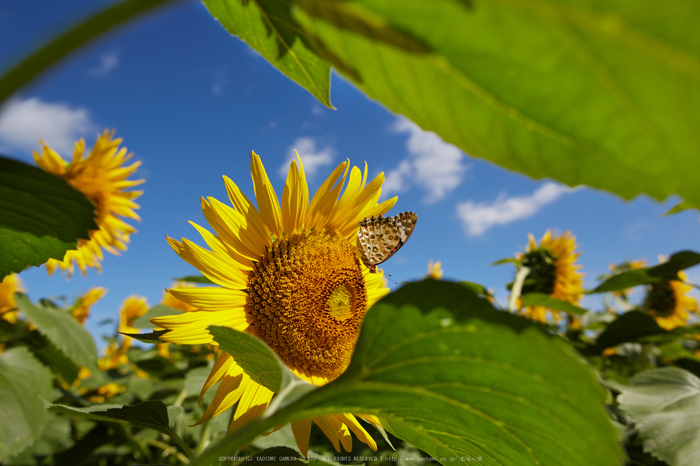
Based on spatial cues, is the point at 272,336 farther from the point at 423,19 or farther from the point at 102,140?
the point at 102,140

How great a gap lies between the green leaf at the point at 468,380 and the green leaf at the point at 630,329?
1.77m

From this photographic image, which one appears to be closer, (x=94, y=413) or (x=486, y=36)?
(x=486, y=36)

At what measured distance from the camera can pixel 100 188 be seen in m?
2.32

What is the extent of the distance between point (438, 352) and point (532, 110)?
23cm

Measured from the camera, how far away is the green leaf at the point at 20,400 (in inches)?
50.3

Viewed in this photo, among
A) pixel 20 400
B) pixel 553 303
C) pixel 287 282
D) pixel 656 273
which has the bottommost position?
pixel 20 400

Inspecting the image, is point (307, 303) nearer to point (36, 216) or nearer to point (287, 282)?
point (287, 282)

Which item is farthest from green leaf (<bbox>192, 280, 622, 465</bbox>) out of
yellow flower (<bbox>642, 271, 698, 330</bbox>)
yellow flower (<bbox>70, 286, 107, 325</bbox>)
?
yellow flower (<bbox>642, 271, 698, 330</bbox>)

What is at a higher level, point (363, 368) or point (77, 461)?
point (363, 368)

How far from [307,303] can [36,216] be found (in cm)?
54

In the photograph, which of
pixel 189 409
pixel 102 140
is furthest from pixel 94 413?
pixel 102 140

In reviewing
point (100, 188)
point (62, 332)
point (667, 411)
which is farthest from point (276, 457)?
point (100, 188)

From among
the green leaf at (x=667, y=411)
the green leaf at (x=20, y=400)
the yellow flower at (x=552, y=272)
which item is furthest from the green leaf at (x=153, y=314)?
the yellow flower at (x=552, y=272)

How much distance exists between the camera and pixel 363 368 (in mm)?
431
